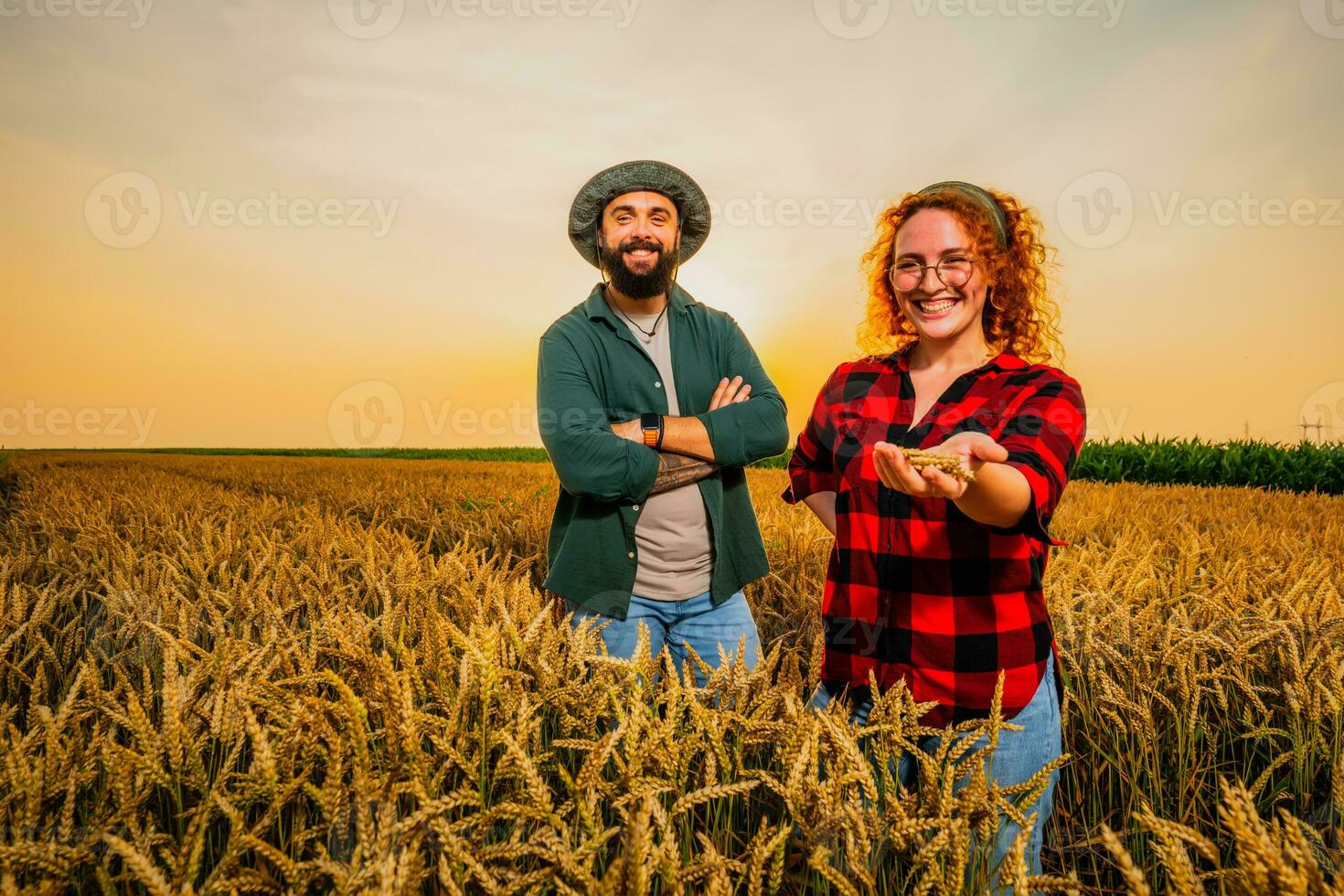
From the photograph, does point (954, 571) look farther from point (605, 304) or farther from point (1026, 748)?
point (605, 304)

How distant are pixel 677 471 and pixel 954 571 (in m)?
1.23

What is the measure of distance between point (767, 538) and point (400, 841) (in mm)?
4301

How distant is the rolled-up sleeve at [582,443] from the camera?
8.79ft

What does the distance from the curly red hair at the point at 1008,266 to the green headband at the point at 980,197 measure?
0.02 m

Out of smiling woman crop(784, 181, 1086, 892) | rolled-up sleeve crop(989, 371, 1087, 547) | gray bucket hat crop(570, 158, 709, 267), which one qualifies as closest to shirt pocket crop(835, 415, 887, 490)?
smiling woman crop(784, 181, 1086, 892)

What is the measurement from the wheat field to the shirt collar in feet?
3.62

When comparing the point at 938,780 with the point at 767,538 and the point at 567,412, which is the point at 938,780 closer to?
the point at 567,412

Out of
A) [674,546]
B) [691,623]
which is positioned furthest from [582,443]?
[691,623]

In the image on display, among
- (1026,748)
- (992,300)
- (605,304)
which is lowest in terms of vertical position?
(1026,748)

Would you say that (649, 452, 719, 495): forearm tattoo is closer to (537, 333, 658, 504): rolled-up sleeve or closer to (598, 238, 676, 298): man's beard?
(537, 333, 658, 504): rolled-up sleeve

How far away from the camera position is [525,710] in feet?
4.29

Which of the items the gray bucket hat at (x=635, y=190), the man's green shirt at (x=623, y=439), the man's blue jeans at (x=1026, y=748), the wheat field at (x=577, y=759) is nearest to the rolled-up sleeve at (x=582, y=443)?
the man's green shirt at (x=623, y=439)

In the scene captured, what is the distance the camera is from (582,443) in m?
2.70

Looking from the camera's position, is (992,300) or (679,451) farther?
(679,451)
